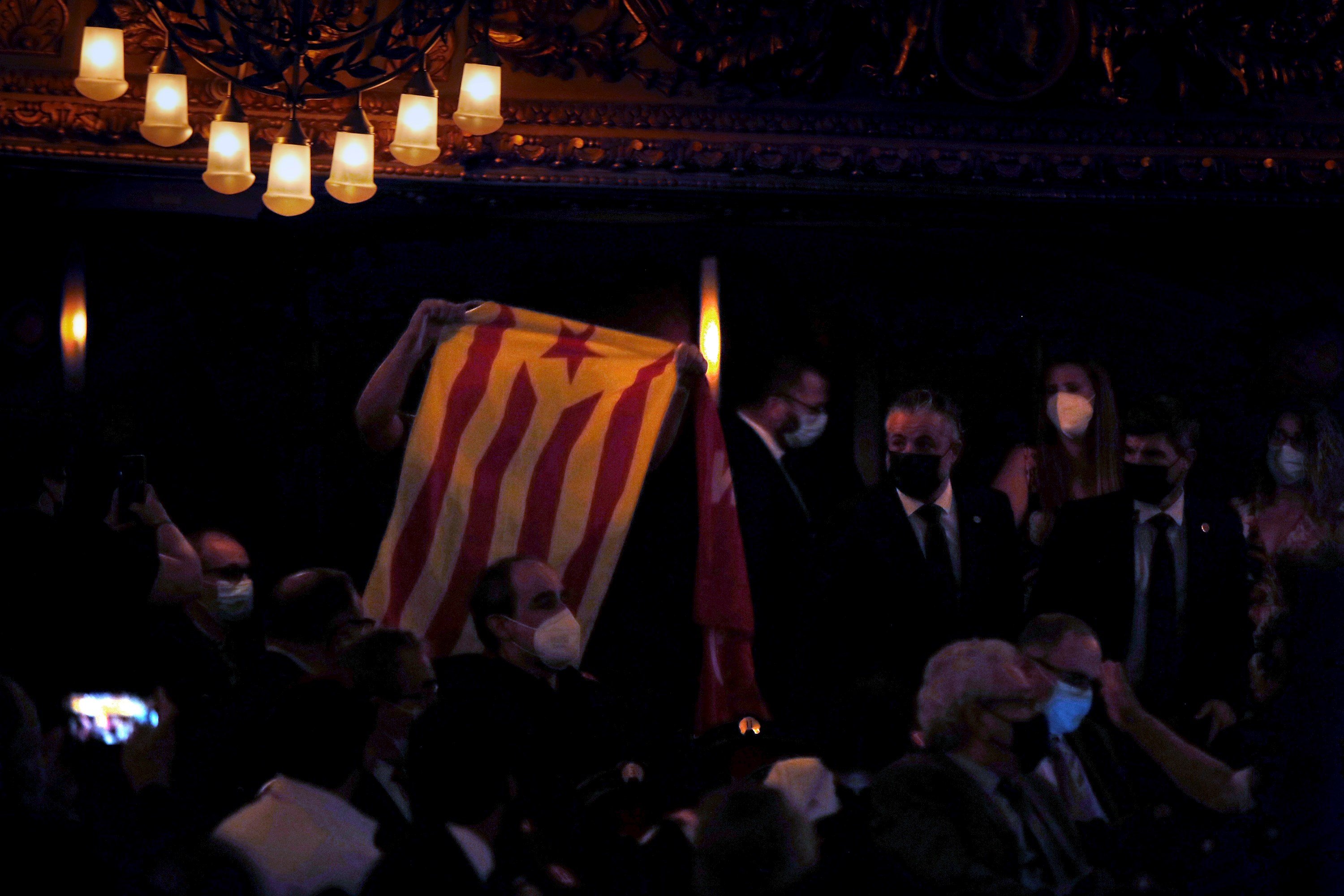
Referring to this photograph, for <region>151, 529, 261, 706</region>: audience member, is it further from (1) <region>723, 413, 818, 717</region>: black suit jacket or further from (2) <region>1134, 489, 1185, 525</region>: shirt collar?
(2) <region>1134, 489, 1185, 525</region>: shirt collar

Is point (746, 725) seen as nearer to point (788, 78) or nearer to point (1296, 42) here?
point (788, 78)

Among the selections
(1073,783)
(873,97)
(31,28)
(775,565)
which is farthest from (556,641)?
(31,28)

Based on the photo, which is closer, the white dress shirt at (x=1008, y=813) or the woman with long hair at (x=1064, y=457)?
the white dress shirt at (x=1008, y=813)

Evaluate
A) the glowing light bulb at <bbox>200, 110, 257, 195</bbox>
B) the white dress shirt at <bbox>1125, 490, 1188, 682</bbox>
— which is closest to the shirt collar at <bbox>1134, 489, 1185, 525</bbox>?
the white dress shirt at <bbox>1125, 490, 1188, 682</bbox>

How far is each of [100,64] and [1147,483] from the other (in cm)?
319

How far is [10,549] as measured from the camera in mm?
4699

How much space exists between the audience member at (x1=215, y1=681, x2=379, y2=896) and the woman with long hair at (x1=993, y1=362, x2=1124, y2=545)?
2032 mm

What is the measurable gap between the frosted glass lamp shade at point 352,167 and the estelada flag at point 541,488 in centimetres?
62

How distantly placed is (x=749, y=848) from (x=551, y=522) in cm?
111

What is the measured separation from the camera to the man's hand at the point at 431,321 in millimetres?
4828

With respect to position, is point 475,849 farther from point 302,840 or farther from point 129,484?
point 129,484

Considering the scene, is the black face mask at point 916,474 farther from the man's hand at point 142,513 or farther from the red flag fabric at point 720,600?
the man's hand at point 142,513

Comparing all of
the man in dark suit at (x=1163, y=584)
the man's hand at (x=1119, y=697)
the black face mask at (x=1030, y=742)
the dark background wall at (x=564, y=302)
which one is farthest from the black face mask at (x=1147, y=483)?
the black face mask at (x=1030, y=742)

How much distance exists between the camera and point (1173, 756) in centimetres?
479
